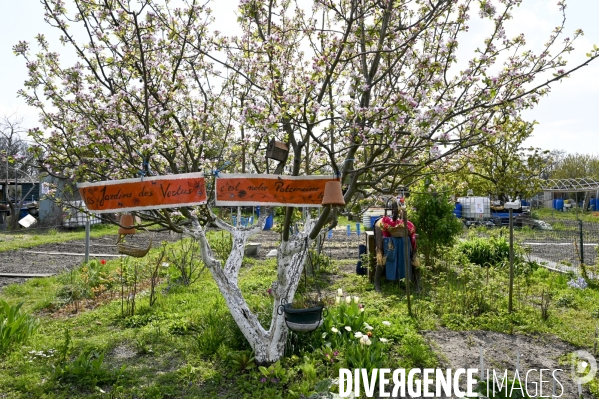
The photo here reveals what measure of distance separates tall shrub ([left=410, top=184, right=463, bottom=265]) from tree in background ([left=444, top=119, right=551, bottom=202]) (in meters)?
0.69

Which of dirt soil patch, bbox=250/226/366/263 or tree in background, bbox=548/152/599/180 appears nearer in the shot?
dirt soil patch, bbox=250/226/366/263

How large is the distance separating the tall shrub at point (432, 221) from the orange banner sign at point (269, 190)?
16.0 ft

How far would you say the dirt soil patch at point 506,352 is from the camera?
162 inches

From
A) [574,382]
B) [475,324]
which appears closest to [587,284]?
[475,324]

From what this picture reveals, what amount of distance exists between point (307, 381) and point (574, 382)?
7.81ft

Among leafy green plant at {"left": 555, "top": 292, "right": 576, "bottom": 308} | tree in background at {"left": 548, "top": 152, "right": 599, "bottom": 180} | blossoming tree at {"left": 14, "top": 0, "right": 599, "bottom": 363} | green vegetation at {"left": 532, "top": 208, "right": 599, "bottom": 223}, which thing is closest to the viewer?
blossoming tree at {"left": 14, "top": 0, "right": 599, "bottom": 363}

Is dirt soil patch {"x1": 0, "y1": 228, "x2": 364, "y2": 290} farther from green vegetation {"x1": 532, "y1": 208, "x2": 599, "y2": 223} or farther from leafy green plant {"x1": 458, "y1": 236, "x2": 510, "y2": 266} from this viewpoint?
green vegetation {"x1": 532, "y1": 208, "x2": 599, "y2": 223}

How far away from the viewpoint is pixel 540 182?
10.8 metres

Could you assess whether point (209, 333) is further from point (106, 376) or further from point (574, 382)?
point (574, 382)

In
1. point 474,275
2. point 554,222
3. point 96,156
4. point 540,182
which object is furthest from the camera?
point 554,222

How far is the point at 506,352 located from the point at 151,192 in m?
3.89

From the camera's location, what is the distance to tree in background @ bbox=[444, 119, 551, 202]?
14.8 ft

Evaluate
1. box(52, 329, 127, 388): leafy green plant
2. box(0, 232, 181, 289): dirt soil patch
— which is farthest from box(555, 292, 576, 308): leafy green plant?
box(0, 232, 181, 289): dirt soil patch

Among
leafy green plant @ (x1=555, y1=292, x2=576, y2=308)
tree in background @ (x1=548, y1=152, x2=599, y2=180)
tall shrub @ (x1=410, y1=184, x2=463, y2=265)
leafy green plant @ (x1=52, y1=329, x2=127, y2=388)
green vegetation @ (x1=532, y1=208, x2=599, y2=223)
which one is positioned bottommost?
leafy green plant @ (x1=52, y1=329, x2=127, y2=388)
